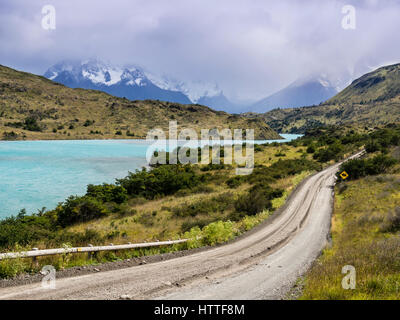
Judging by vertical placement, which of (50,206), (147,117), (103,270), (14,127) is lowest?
(50,206)

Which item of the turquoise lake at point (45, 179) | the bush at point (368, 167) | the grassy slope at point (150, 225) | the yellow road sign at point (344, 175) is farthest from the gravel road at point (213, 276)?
the bush at point (368, 167)

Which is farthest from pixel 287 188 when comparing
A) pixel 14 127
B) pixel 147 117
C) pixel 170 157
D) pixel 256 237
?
pixel 147 117

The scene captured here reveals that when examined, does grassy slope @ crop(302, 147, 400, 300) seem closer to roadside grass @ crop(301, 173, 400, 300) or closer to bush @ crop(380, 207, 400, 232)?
roadside grass @ crop(301, 173, 400, 300)

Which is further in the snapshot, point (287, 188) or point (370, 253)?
point (287, 188)

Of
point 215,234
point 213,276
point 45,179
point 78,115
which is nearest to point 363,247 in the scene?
point 215,234

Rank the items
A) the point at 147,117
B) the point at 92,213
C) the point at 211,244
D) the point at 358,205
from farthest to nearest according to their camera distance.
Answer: the point at 147,117
the point at 92,213
the point at 358,205
the point at 211,244

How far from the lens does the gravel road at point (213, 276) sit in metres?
7.08

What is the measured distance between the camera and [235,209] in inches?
1053

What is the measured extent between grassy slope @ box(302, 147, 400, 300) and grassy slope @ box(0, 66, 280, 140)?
12795 centimetres

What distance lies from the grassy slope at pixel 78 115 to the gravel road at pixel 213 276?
419ft

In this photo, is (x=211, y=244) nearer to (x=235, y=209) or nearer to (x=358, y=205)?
(x=235, y=209)

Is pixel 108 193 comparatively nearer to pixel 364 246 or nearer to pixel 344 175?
pixel 364 246

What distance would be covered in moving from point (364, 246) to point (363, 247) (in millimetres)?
413
